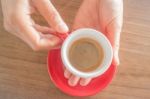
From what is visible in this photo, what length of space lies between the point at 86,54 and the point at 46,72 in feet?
0.37

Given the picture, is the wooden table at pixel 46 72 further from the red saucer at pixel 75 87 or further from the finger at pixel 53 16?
the finger at pixel 53 16

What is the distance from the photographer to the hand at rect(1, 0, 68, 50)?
66 centimetres

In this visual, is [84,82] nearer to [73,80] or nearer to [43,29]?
[73,80]

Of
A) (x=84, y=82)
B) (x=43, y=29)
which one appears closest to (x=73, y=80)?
(x=84, y=82)

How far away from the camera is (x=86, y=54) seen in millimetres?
742

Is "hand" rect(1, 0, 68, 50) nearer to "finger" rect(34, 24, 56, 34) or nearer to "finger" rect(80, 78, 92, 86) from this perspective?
"finger" rect(34, 24, 56, 34)

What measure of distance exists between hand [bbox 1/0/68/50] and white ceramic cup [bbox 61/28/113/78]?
1.0 inches

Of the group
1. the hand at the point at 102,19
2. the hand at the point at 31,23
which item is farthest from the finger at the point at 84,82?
the hand at the point at 31,23

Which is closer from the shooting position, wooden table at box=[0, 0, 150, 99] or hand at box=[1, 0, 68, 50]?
hand at box=[1, 0, 68, 50]

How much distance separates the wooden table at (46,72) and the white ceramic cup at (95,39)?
0.12 m

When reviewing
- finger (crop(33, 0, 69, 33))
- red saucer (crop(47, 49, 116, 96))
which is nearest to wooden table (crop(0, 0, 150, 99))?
red saucer (crop(47, 49, 116, 96))

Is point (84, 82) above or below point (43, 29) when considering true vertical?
below

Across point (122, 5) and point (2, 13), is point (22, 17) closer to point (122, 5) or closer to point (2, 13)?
point (2, 13)

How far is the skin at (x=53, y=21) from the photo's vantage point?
66 cm
